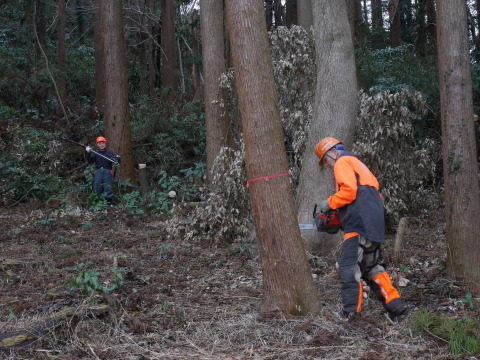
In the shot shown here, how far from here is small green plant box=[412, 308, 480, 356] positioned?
15.1 feet

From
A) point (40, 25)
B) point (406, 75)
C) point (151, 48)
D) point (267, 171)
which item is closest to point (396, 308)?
point (267, 171)

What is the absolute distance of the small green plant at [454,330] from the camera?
462cm

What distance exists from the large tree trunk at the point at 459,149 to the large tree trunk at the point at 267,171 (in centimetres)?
209

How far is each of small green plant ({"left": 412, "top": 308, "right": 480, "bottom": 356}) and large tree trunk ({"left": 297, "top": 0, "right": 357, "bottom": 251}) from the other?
2783 mm

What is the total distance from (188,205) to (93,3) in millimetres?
13535

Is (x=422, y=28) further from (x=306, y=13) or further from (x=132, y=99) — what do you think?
(x=306, y=13)

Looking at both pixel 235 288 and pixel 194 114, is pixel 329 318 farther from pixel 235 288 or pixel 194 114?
Result: pixel 194 114

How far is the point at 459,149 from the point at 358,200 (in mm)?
1725

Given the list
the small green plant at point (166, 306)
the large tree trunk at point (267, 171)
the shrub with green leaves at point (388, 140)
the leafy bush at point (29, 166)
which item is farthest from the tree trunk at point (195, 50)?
the large tree trunk at point (267, 171)

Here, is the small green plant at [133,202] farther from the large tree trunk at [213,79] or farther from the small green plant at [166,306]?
the small green plant at [166,306]

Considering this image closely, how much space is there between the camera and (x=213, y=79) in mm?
11211

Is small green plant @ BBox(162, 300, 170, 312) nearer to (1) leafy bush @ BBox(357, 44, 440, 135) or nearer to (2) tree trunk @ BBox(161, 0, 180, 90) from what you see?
(1) leafy bush @ BBox(357, 44, 440, 135)

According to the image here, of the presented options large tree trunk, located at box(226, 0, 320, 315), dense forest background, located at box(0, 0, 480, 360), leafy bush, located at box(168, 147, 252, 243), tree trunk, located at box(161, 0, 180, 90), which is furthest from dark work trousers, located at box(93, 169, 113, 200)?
large tree trunk, located at box(226, 0, 320, 315)

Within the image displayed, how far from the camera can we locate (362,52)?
48.4 feet
